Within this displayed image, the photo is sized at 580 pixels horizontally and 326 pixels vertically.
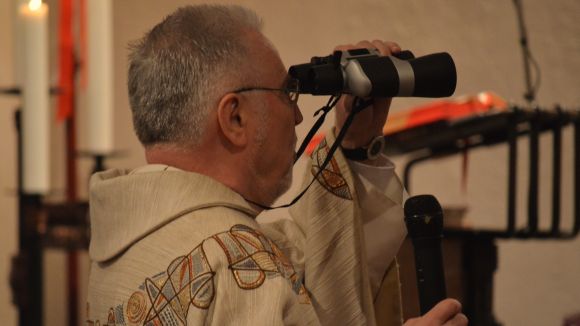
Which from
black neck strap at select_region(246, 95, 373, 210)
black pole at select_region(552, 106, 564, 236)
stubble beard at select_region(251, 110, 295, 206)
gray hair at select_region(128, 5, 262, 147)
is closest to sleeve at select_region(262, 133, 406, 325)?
black neck strap at select_region(246, 95, 373, 210)

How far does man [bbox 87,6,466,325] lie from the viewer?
4.21 feet

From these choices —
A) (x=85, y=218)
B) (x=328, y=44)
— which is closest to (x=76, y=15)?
(x=85, y=218)

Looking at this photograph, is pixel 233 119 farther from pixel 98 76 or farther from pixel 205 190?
pixel 98 76

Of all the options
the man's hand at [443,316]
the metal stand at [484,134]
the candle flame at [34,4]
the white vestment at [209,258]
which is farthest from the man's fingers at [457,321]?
the metal stand at [484,134]

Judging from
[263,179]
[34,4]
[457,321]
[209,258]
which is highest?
[34,4]

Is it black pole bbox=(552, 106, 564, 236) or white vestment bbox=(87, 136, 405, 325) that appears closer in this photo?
white vestment bbox=(87, 136, 405, 325)

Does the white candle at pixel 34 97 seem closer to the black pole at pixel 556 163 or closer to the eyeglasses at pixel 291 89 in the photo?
the eyeglasses at pixel 291 89

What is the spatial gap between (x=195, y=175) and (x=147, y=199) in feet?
0.28

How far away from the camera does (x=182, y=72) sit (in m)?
1.47

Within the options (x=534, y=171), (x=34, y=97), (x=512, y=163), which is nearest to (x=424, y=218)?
(x=34, y=97)

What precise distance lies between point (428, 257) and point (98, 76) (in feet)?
3.93

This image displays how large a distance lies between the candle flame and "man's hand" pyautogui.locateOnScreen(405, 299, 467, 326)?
3.75ft

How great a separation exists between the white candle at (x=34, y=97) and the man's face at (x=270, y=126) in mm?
656

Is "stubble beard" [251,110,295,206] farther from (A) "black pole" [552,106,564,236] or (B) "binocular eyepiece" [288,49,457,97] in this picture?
(A) "black pole" [552,106,564,236]
